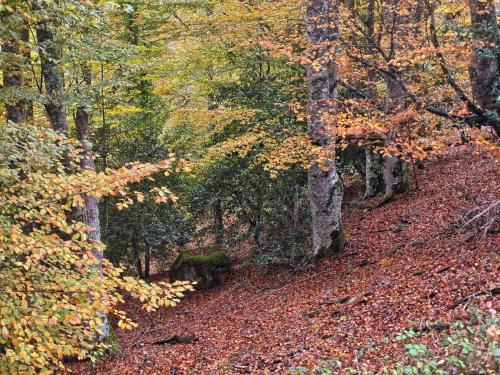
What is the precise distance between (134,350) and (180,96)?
11.0 metres

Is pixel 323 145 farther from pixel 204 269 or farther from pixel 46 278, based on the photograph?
pixel 46 278

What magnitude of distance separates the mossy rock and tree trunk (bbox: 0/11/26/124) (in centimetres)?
690

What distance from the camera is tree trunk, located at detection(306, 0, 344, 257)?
1156 cm

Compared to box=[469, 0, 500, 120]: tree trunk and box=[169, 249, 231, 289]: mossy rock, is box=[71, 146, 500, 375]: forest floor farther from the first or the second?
box=[469, 0, 500, 120]: tree trunk

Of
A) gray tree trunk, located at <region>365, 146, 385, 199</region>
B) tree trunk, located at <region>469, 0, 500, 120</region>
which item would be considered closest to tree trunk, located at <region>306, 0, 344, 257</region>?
tree trunk, located at <region>469, 0, 500, 120</region>

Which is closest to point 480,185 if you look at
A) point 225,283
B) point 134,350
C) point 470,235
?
point 470,235

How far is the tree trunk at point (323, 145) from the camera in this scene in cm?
1156

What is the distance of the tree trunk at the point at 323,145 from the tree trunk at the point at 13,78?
20.8ft

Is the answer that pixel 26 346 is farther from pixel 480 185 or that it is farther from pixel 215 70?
pixel 215 70

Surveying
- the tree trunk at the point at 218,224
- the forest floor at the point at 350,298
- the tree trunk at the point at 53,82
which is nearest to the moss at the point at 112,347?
the forest floor at the point at 350,298

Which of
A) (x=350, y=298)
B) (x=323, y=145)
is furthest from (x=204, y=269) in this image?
(x=350, y=298)

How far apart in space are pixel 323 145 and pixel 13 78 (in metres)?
7.46

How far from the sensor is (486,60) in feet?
22.6

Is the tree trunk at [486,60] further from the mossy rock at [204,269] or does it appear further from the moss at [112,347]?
the mossy rock at [204,269]
